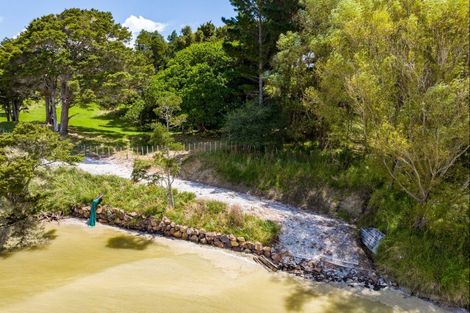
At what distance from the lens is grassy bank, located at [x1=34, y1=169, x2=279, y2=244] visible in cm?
1783

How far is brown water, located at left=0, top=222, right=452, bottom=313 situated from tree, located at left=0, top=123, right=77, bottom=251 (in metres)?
1.23

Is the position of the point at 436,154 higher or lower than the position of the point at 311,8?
lower

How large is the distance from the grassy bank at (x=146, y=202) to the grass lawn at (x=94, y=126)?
428cm

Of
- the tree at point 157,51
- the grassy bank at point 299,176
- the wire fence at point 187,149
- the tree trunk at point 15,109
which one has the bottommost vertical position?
the grassy bank at point 299,176

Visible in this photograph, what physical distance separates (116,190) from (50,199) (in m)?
3.51

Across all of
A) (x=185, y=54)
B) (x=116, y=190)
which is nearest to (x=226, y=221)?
(x=116, y=190)

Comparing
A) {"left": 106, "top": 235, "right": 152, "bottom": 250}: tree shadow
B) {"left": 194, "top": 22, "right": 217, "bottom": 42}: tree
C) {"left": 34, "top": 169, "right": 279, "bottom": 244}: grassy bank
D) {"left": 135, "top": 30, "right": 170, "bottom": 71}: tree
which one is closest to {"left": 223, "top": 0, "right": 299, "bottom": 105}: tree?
{"left": 34, "top": 169, "right": 279, "bottom": 244}: grassy bank

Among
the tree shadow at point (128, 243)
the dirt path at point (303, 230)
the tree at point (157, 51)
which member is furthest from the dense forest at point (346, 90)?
the tree at point (157, 51)

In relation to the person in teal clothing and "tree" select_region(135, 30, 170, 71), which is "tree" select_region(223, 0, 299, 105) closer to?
the person in teal clothing

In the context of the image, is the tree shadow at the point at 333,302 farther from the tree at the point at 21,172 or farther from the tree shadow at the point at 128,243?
the tree at the point at 21,172

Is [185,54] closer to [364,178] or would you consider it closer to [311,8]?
[311,8]

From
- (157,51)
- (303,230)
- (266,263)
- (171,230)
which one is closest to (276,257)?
(266,263)

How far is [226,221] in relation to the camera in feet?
59.9

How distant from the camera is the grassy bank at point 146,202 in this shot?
17828 mm
